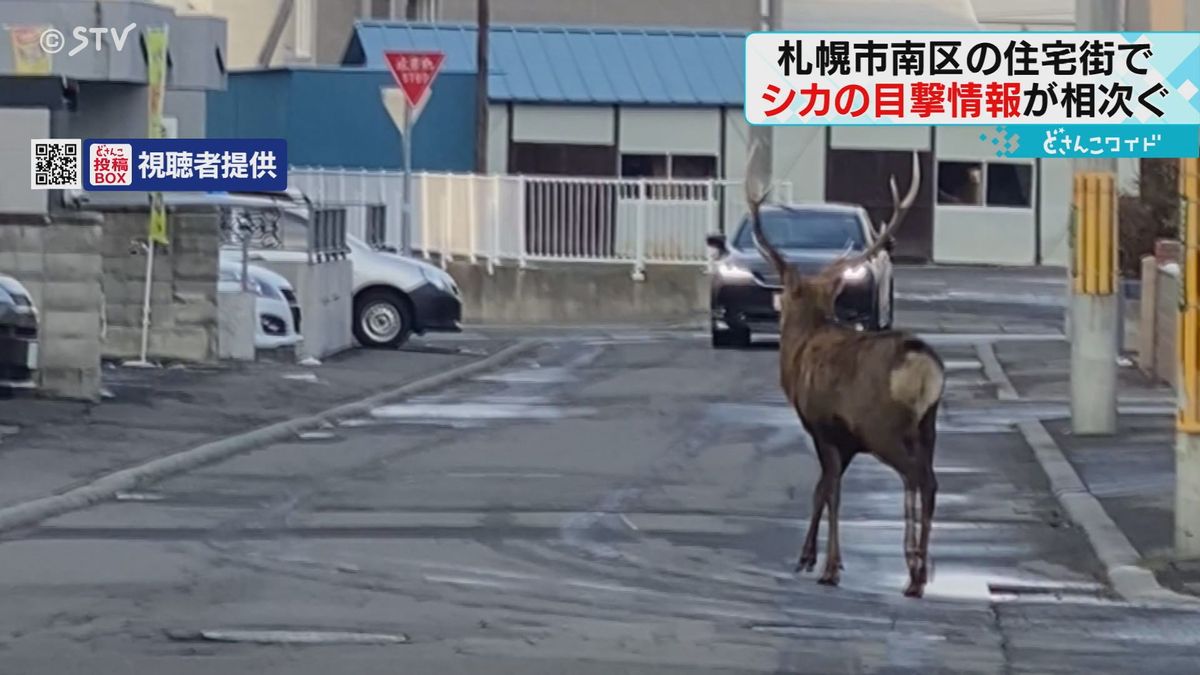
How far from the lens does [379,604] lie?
9.99m

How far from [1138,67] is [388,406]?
9.23 metres

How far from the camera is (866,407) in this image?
1043 cm

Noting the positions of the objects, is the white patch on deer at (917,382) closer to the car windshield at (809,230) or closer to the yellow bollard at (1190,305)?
the yellow bollard at (1190,305)

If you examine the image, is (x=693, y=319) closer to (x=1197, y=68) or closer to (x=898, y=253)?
(x=898, y=253)

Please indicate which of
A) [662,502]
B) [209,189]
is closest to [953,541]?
[662,502]

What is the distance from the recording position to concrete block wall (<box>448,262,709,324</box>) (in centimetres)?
3412

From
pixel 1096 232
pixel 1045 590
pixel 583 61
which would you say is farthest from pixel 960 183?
pixel 1045 590

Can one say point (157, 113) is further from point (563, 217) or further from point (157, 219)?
point (563, 217)

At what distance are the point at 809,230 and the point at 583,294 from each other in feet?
25.7

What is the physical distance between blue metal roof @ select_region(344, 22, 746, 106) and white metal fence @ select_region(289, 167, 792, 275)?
8722mm

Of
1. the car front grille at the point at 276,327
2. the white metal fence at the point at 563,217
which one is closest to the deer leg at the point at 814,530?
the car front grille at the point at 276,327

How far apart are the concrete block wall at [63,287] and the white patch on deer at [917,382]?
955 cm

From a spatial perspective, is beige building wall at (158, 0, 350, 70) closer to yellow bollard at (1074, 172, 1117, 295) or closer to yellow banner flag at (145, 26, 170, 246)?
yellow banner flag at (145, 26, 170, 246)

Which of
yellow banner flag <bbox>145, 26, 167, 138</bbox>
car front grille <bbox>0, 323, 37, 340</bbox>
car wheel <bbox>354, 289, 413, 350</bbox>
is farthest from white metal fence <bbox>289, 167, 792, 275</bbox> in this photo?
car front grille <bbox>0, 323, 37, 340</bbox>
